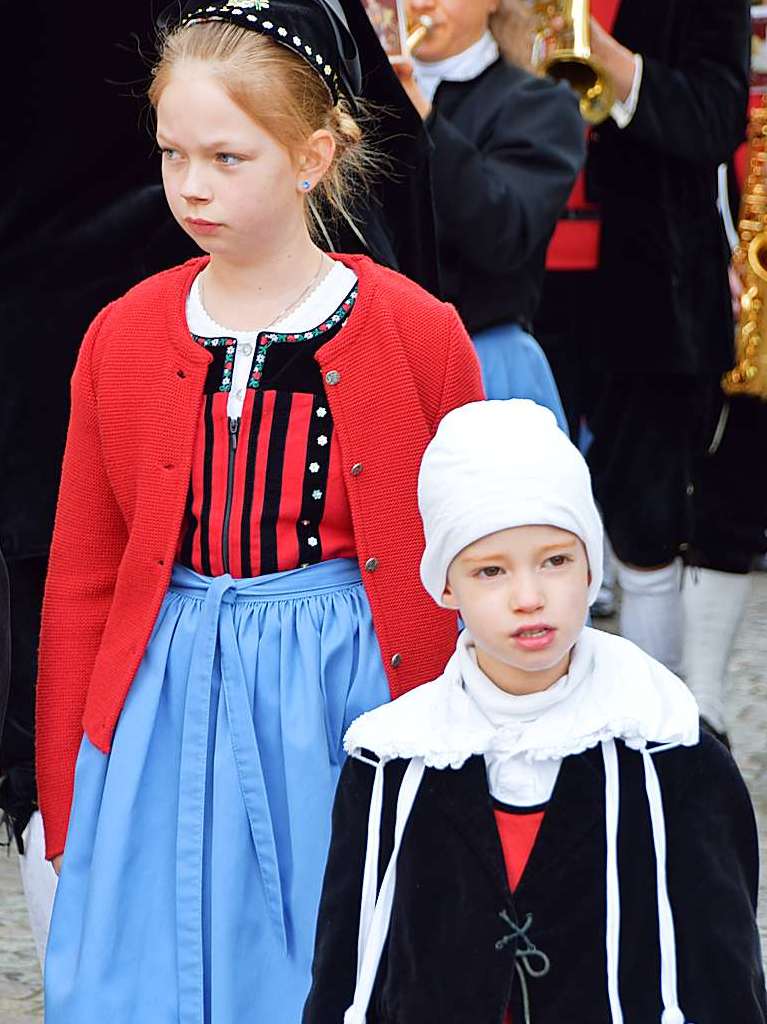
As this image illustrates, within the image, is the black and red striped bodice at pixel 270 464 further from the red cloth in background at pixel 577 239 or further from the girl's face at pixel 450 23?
Result: the red cloth in background at pixel 577 239

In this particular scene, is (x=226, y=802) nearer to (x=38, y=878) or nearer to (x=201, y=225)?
(x=38, y=878)

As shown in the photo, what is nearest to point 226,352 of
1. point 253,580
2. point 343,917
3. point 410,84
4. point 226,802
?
point 253,580

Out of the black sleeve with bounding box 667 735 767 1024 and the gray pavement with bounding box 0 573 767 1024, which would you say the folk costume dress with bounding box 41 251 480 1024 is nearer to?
the black sleeve with bounding box 667 735 767 1024

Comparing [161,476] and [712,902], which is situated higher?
[161,476]

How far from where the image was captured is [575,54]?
179 inches

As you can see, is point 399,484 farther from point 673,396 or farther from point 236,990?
point 673,396

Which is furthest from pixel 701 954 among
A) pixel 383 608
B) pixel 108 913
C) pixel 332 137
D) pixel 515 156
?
pixel 515 156

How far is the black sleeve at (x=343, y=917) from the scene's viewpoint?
2.10 meters

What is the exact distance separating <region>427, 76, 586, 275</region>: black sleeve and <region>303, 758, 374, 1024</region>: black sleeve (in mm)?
1844

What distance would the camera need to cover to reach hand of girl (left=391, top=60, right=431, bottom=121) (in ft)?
11.6

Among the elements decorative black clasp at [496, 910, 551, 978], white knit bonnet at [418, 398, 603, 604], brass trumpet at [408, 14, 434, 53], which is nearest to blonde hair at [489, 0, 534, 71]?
brass trumpet at [408, 14, 434, 53]

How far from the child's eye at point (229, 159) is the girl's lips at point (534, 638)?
76cm

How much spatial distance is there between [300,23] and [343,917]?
1.13 meters

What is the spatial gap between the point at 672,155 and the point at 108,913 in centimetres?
253
